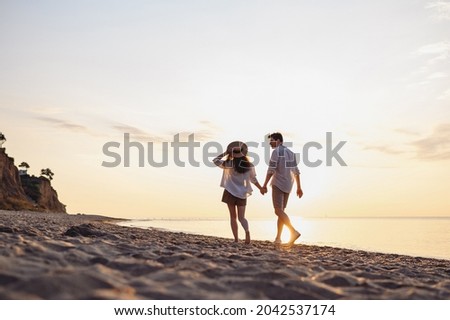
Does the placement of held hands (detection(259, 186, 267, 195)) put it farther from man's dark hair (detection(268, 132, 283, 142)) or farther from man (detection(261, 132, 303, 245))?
man's dark hair (detection(268, 132, 283, 142))

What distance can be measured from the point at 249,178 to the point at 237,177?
0.30 m

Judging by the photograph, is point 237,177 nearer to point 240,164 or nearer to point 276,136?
point 240,164

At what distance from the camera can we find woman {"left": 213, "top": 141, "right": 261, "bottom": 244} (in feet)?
29.0

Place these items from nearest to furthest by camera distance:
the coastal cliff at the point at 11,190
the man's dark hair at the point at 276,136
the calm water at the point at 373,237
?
the man's dark hair at the point at 276,136, the calm water at the point at 373,237, the coastal cliff at the point at 11,190

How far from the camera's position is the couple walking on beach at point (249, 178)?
8.88m

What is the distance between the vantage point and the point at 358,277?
445 centimetres

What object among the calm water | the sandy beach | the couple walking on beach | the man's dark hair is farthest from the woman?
the calm water

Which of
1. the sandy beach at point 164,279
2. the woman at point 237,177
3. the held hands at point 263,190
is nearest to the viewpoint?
the sandy beach at point 164,279

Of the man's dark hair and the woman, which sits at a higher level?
the man's dark hair

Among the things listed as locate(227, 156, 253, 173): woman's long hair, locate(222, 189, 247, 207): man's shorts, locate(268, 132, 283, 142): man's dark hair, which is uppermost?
locate(268, 132, 283, 142): man's dark hair

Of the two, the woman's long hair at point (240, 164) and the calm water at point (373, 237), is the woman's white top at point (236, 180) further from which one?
the calm water at point (373, 237)

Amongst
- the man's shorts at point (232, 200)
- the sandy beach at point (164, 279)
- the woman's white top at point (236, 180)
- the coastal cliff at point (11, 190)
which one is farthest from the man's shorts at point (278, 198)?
the coastal cliff at point (11, 190)
